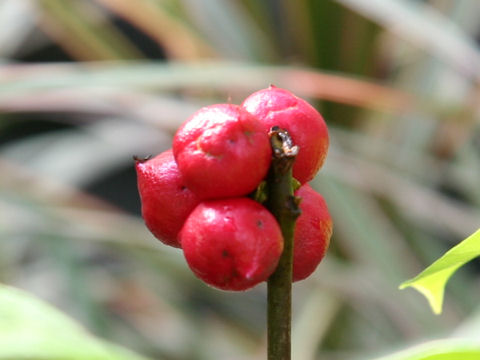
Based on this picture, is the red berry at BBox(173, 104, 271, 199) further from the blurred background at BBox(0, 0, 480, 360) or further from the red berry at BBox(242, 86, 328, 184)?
the blurred background at BBox(0, 0, 480, 360)

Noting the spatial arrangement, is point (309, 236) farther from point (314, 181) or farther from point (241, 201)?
point (314, 181)

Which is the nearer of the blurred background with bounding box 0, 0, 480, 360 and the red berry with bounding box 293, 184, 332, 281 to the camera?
the red berry with bounding box 293, 184, 332, 281

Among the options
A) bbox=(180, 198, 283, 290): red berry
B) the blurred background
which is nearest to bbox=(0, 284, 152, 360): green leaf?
bbox=(180, 198, 283, 290): red berry

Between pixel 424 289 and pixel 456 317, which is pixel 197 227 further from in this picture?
pixel 456 317

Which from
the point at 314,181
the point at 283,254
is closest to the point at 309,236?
the point at 283,254

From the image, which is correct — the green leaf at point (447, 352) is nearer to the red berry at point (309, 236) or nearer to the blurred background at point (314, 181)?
the red berry at point (309, 236)

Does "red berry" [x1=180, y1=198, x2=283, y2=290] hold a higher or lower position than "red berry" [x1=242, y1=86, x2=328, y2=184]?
lower

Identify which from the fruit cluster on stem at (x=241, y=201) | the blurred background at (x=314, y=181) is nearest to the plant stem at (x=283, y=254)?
the fruit cluster on stem at (x=241, y=201)

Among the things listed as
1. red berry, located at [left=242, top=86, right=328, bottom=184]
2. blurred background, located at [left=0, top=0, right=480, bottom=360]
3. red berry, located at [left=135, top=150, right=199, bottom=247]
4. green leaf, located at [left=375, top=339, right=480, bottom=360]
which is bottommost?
green leaf, located at [left=375, top=339, right=480, bottom=360]
